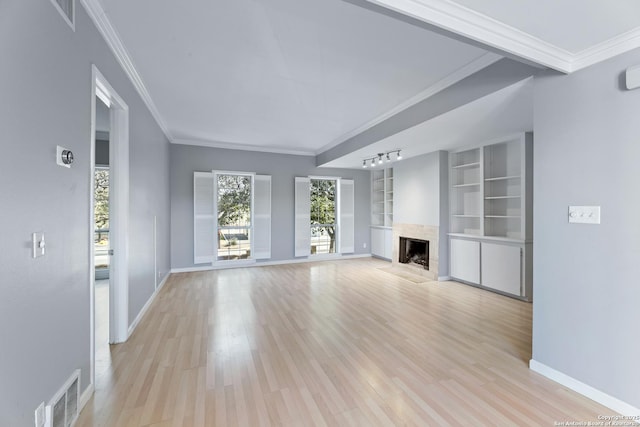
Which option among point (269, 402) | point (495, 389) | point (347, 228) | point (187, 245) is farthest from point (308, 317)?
point (347, 228)

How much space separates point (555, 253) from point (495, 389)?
113 centimetres

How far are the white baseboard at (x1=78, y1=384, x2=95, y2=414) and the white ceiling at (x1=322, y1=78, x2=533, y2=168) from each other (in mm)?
3962

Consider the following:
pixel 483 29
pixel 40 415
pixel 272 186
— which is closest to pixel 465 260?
pixel 483 29

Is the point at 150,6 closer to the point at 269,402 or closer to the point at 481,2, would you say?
the point at 481,2

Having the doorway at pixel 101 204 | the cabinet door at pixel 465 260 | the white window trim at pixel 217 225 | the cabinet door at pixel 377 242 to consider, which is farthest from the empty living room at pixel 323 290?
the cabinet door at pixel 377 242

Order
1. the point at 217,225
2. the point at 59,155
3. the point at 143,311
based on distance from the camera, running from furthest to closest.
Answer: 1. the point at 217,225
2. the point at 143,311
3. the point at 59,155

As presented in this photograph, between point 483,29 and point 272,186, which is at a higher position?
point 483,29

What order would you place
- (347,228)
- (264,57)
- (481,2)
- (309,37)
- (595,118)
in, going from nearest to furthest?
(481,2)
(595,118)
(309,37)
(264,57)
(347,228)

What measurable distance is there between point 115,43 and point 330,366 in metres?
3.28

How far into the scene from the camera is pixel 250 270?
239 inches

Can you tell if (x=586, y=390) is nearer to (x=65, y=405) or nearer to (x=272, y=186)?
(x=65, y=405)

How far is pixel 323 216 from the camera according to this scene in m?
7.47

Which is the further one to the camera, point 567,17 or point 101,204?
point 101,204

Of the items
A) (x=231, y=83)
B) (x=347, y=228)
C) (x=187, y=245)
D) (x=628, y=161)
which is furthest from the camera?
(x=347, y=228)
